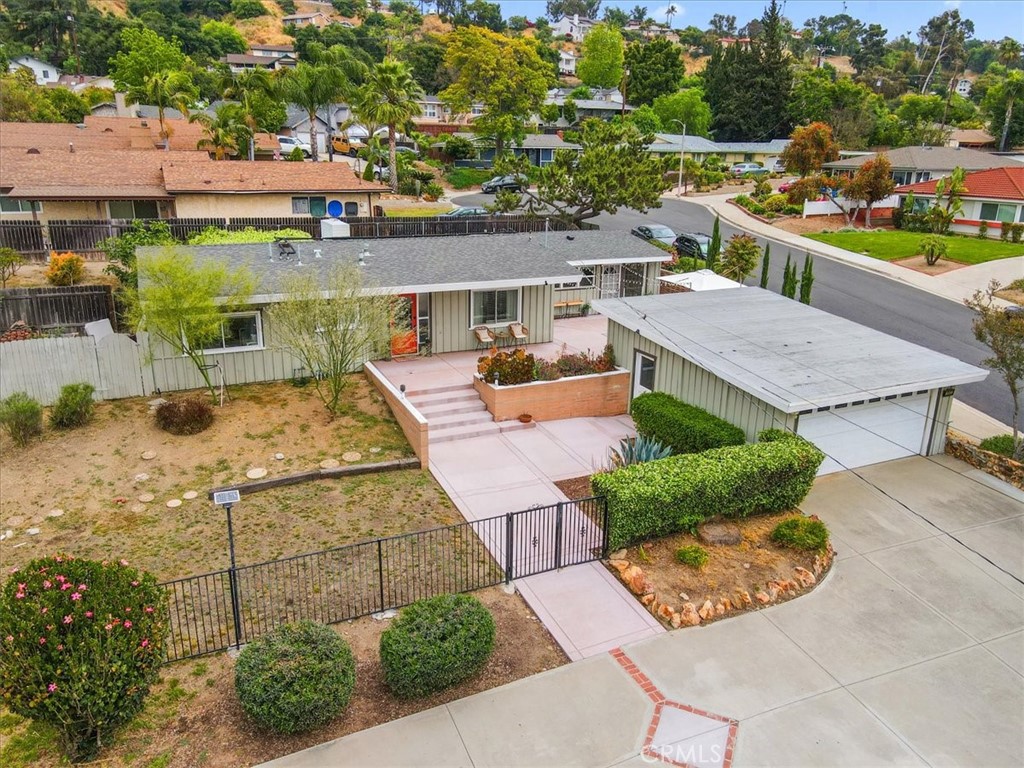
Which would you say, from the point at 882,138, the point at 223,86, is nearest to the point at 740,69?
the point at 882,138

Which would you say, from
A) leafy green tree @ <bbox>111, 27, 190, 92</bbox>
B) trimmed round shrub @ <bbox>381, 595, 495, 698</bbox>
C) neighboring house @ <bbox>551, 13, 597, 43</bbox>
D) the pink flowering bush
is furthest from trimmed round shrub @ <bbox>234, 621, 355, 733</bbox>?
neighboring house @ <bbox>551, 13, 597, 43</bbox>

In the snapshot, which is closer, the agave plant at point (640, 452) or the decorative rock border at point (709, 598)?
the decorative rock border at point (709, 598)

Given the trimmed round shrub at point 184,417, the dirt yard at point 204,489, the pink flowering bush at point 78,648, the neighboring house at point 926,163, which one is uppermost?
the neighboring house at point 926,163

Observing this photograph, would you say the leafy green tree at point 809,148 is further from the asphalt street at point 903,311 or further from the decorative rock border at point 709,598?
the decorative rock border at point 709,598

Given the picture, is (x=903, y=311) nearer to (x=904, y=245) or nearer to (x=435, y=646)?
(x=904, y=245)

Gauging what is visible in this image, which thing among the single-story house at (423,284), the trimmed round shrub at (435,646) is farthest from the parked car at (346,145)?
the trimmed round shrub at (435,646)

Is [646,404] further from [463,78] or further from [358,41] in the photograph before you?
[358,41]
